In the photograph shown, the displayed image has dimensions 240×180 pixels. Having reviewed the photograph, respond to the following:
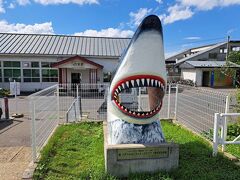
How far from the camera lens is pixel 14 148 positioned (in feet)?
19.1

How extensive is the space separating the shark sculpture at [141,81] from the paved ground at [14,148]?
2.03 metres

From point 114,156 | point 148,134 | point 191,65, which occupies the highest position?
point 191,65

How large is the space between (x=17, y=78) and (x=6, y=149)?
16685 millimetres

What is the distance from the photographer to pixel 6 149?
226 inches

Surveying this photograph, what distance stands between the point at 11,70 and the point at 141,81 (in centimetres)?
1990

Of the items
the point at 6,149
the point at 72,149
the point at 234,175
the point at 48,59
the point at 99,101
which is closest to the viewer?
the point at 234,175

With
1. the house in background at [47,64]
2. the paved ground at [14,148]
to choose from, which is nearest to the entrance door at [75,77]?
the house in background at [47,64]

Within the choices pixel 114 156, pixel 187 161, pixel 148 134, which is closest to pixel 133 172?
pixel 114 156

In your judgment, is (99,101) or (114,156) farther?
(99,101)

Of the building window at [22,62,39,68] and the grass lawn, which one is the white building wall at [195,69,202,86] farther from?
the grass lawn

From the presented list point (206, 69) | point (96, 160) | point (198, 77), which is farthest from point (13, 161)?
point (206, 69)

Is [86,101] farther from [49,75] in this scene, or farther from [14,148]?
[49,75]

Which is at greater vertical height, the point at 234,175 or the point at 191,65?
the point at 191,65

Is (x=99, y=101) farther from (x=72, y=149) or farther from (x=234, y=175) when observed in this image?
(x=234, y=175)
